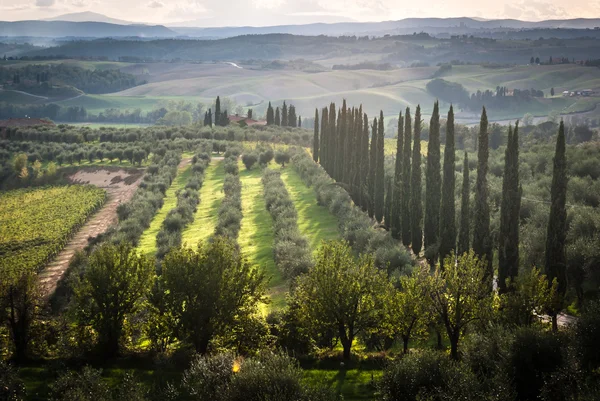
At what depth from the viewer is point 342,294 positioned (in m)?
34.1

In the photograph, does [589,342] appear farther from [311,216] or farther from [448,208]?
[311,216]

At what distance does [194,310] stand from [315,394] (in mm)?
11389

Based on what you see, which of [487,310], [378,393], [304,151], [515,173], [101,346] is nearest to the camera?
[378,393]

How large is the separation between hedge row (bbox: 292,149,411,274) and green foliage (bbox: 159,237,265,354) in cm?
1004

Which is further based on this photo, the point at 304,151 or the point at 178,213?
the point at 304,151

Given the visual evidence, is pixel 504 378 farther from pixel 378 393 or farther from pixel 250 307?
pixel 250 307

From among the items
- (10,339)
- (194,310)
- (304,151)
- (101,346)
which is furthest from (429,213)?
(304,151)

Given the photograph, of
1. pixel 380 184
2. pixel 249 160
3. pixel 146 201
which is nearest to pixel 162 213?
pixel 146 201

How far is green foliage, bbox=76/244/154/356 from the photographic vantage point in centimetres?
3550

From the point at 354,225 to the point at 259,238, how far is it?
10.2 meters

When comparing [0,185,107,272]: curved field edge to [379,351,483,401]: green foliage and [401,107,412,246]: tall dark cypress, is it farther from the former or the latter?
[379,351,483,401]: green foliage

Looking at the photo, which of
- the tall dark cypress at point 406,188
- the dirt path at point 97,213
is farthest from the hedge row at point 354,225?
the dirt path at point 97,213

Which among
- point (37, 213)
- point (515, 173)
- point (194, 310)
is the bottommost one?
point (37, 213)

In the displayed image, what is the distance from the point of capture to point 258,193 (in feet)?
273
